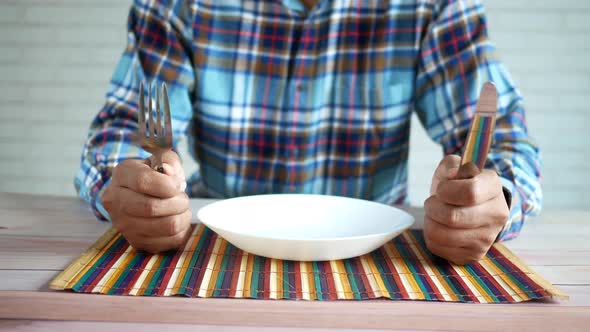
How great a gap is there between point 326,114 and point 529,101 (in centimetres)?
186

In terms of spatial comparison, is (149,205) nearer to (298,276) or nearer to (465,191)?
(298,276)

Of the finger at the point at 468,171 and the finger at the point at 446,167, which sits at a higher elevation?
the finger at the point at 468,171

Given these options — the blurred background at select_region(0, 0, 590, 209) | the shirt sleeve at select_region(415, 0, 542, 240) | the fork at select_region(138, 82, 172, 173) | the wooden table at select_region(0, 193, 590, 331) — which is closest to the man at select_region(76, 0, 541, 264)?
the shirt sleeve at select_region(415, 0, 542, 240)

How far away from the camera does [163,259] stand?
31.0 inches

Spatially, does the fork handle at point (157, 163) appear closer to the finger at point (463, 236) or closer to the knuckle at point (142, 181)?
the knuckle at point (142, 181)

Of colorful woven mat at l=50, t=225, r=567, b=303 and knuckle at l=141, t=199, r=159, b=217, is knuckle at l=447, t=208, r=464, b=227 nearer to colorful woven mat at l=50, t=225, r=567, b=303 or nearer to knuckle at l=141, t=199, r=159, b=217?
colorful woven mat at l=50, t=225, r=567, b=303

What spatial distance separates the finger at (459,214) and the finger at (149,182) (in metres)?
0.35

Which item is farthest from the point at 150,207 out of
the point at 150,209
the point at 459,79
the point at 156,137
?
the point at 459,79

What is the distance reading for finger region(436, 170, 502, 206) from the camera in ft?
2.50

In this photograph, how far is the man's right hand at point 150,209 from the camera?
80 centimetres

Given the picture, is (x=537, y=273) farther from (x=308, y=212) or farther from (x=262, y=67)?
(x=262, y=67)

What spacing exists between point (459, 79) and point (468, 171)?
64cm

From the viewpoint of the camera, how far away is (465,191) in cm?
76

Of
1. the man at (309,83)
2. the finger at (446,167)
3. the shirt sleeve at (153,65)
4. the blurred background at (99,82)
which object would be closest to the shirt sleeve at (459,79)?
the man at (309,83)
